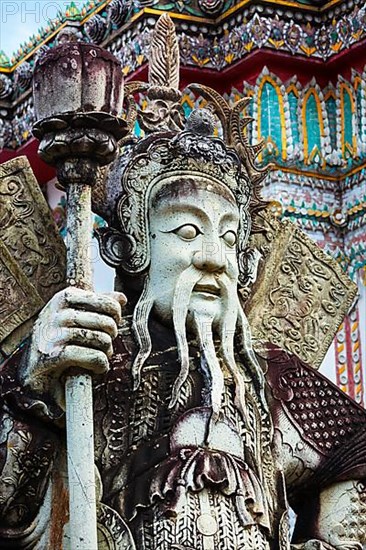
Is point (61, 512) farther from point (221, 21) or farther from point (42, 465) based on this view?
point (221, 21)

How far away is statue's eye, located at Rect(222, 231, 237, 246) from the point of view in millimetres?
8031

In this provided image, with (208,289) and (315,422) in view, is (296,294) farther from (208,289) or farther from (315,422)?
(208,289)

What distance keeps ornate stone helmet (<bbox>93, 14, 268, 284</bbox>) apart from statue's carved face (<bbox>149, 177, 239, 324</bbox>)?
0.12ft

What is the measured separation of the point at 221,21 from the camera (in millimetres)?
12156

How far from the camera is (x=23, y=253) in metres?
8.17

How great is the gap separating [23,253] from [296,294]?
1083 mm

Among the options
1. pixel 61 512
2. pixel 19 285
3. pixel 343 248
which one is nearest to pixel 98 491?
pixel 61 512

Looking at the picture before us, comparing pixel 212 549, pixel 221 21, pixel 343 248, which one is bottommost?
pixel 212 549

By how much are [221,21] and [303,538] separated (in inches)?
175

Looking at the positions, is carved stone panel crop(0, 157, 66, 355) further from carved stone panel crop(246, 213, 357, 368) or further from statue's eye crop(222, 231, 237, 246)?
carved stone panel crop(246, 213, 357, 368)

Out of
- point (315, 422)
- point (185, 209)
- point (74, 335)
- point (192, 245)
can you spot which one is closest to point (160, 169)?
point (185, 209)

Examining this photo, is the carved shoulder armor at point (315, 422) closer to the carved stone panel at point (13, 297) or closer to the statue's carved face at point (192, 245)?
the statue's carved face at point (192, 245)

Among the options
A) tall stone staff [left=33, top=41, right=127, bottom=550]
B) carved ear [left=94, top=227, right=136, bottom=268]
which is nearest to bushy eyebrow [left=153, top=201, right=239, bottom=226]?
carved ear [left=94, top=227, right=136, bottom=268]

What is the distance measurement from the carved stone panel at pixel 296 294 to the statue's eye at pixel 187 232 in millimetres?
628
